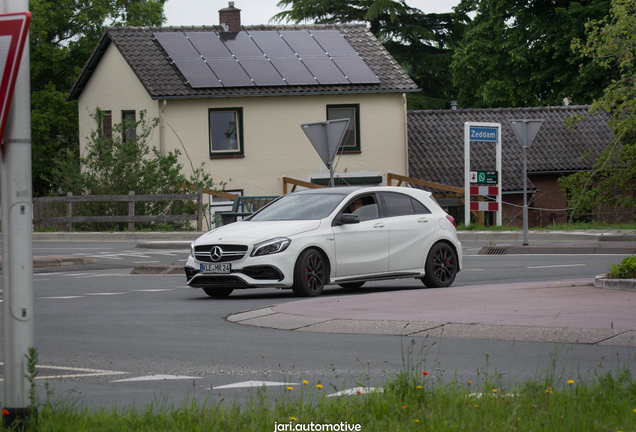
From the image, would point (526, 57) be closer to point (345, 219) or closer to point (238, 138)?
point (238, 138)

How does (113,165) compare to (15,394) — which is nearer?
(15,394)

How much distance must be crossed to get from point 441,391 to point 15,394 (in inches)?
94.9

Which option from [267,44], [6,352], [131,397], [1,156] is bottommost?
[131,397]

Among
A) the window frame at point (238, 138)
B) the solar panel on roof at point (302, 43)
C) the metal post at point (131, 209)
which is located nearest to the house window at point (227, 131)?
the window frame at point (238, 138)

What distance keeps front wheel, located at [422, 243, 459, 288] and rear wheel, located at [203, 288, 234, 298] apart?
3.03 meters

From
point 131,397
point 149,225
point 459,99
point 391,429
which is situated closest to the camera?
point 391,429

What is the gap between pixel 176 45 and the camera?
3797 centimetres

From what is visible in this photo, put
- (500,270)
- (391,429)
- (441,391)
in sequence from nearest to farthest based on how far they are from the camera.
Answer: (391,429), (441,391), (500,270)

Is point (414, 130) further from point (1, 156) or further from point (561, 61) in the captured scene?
point (1, 156)

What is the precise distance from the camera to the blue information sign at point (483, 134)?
31.8m

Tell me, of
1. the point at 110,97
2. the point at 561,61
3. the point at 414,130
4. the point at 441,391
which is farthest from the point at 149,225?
the point at 441,391

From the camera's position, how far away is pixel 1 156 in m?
4.93

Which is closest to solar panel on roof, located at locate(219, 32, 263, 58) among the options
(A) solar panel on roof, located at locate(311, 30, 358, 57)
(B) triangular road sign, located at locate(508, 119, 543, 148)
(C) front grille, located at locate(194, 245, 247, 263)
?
(A) solar panel on roof, located at locate(311, 30, 358, 57)

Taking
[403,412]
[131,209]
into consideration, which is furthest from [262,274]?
[131,209]
